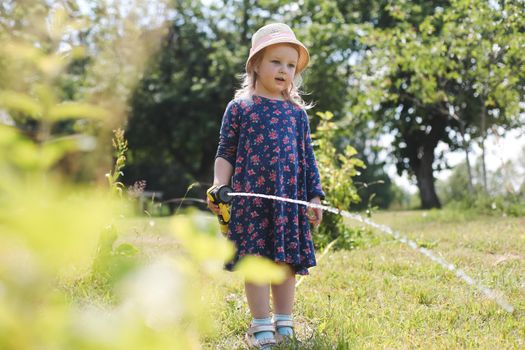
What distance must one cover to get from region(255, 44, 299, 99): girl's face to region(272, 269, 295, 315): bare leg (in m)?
0.78

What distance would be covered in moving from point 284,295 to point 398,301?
→ 0.72 m

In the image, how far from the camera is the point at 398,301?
2.69 m

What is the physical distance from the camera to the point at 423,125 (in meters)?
16.0

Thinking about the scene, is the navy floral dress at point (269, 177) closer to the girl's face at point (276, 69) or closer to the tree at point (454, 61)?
the girl's face at point (276, 69)

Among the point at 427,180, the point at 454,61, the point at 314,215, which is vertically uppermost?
the point at 454,61

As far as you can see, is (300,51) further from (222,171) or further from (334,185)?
(334,185)

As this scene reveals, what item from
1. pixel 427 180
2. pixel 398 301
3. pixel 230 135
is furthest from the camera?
pixel 427 180

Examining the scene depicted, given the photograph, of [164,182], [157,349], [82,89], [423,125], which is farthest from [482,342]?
[164,182]

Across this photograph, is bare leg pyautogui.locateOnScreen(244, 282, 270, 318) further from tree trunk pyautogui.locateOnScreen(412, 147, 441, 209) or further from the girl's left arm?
tree trunk pyautogui.locateOnScreen(412, 147, 441, 209)

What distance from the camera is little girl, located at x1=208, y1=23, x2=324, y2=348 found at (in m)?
2.21

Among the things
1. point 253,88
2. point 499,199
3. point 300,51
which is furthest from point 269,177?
point 499,199

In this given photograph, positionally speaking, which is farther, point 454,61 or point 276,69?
point 454,61

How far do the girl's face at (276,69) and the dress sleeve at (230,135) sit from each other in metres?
0.14

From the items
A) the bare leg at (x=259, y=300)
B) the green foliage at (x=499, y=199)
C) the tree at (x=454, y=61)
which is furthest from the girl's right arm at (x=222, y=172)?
the tree at (x=454, y=61)
